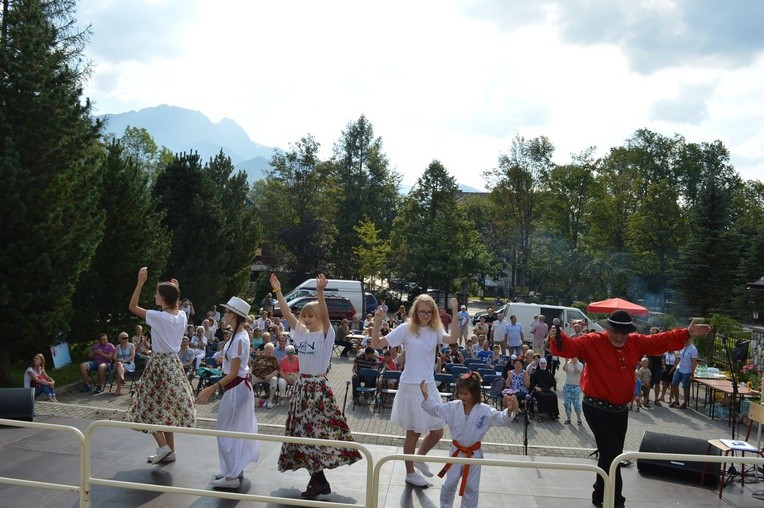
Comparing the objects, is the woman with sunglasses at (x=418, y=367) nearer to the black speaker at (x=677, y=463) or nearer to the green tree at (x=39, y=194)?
the black speaker at (x=677, y=463)

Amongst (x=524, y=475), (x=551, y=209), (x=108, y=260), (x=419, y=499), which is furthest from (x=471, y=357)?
(x=551, y=209)

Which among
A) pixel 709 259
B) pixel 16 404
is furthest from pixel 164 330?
pixel 709 259

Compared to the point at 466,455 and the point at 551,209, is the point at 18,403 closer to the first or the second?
the point at 466,455

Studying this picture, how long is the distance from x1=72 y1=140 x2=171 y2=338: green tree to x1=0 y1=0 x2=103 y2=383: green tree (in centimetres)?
251

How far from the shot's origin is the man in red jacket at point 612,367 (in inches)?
253

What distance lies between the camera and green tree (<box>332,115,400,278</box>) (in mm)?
58125

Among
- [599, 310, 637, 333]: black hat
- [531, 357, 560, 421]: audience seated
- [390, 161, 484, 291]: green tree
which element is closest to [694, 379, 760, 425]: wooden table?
[531, 357, 560, 421]: audience seated

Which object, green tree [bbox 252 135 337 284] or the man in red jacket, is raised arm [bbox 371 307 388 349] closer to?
the man in red jacket

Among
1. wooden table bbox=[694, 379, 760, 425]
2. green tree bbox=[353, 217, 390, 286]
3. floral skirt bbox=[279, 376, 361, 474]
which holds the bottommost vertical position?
wooden table bbox=[694, 379, 760, 425]

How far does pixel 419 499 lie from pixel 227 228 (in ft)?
64.7

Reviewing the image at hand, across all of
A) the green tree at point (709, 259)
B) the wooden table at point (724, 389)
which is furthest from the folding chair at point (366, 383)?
the green tree at point (709, 259)

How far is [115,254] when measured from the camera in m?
17.5

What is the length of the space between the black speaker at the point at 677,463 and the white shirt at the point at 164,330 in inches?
213

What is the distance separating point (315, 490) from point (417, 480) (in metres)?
1.11
